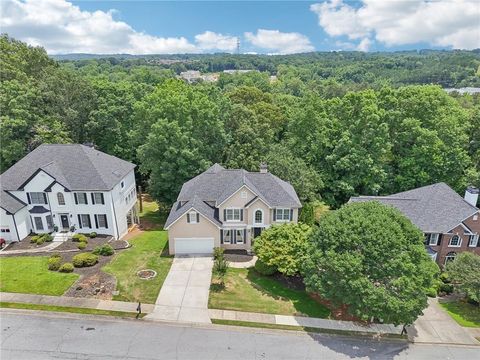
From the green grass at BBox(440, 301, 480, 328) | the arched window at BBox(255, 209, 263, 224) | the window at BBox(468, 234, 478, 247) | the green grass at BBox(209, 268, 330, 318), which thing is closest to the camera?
the green grass at BBox(209, 268, 330, 318)

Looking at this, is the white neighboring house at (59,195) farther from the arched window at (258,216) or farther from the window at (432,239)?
the window at (432,239)

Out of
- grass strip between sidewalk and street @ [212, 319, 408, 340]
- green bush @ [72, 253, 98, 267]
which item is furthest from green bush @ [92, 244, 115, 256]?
grass strip between sidewalk and street @ [212, 319, 408, 340]

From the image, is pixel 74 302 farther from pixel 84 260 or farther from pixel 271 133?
pixel 271 133

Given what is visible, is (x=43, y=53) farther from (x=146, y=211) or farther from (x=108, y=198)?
(x=108, y=198)

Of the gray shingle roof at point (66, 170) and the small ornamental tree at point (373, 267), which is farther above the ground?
the gray shingle roof at point (66, 170)

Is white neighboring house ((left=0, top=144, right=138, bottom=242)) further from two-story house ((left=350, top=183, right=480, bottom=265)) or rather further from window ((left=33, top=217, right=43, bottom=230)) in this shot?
two-story house ((left=350, top=183, right=480, bottom=265))

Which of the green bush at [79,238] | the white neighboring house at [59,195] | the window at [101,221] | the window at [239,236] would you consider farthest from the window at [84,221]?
the window at [239,236]
